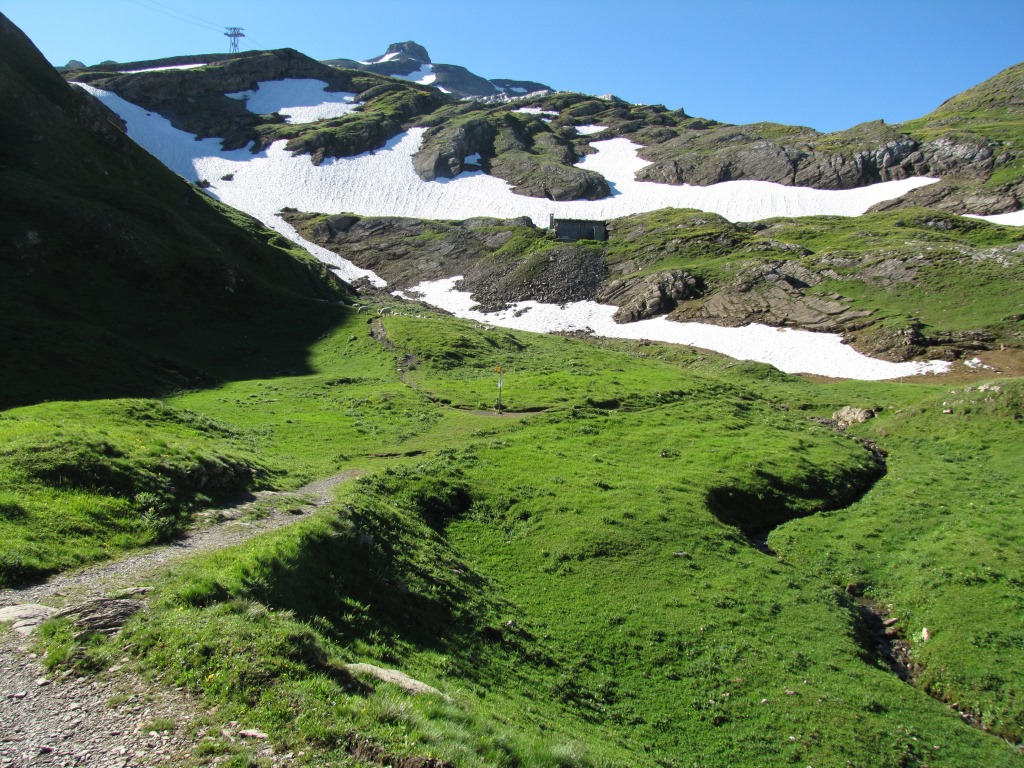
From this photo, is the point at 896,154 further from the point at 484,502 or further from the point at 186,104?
the point at 186,104

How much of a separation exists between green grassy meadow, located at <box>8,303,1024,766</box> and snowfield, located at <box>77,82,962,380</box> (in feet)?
196

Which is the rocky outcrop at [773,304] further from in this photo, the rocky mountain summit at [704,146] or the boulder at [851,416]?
the rocky mountain summit at [704,146]

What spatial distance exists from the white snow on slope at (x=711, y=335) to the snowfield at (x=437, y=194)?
0.37 meters

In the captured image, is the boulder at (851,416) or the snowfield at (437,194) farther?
the snowfield at (437,194)

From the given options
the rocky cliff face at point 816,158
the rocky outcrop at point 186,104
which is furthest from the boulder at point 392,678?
the rocky outcrop at point 186,104

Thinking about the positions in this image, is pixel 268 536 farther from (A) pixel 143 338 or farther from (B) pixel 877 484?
(A) pixel 143 338

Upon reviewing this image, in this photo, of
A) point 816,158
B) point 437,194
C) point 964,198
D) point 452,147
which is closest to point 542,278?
point 437,194

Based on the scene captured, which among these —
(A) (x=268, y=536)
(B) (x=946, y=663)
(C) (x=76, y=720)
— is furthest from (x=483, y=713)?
(B) (x=946, y=663)

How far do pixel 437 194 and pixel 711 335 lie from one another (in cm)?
9879

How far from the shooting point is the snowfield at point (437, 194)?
10702 cm

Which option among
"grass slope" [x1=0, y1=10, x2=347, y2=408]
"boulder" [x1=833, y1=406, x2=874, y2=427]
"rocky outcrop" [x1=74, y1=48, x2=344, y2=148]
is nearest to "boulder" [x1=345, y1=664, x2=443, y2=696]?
"grass slope" [x1=0, y1=10, x2=347, y2=408]

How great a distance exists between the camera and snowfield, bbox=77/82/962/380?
351 ft

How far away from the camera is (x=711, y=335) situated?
280ft

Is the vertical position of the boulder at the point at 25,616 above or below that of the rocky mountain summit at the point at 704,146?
below
